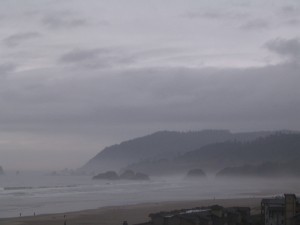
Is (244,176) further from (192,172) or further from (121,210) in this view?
(121,210)

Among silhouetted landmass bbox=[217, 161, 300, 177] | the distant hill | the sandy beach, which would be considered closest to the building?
the sandy beach

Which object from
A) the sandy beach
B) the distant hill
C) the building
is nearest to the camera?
the building

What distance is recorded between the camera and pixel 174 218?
31734mm

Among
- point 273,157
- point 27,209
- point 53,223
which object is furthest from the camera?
point 273,157

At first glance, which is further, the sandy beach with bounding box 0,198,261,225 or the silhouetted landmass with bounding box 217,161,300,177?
the silhouetted landmass with bounding box 217,161,300,177

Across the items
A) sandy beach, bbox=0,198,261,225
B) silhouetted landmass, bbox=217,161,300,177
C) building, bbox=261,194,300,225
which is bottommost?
sandy beach, bbox=0,198,261,225

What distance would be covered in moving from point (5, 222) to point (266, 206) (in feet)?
71.7

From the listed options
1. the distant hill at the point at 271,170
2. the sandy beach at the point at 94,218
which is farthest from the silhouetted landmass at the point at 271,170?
the sandy beach at the point at 94,218

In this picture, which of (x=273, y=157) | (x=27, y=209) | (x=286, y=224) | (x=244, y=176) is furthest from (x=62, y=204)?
(x=273, y=157)

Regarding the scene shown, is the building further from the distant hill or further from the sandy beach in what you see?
the distant hill

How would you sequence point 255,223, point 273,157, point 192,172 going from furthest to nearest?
1. point 273,157
2. point 192,172
3. point 255,223

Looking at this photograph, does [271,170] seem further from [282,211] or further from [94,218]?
[282,211]

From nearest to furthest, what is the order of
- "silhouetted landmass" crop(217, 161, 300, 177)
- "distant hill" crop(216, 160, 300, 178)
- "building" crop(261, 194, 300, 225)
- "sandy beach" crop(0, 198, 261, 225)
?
"building" crop(261, 194, 300, 225), "sandy beach" crop(0, 198, 261, 225), "distant hill" crop(216, 160, 300, 178), "silhouetted landmass" crop(217, 161, 300, 177)

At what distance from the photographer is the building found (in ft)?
94.2
